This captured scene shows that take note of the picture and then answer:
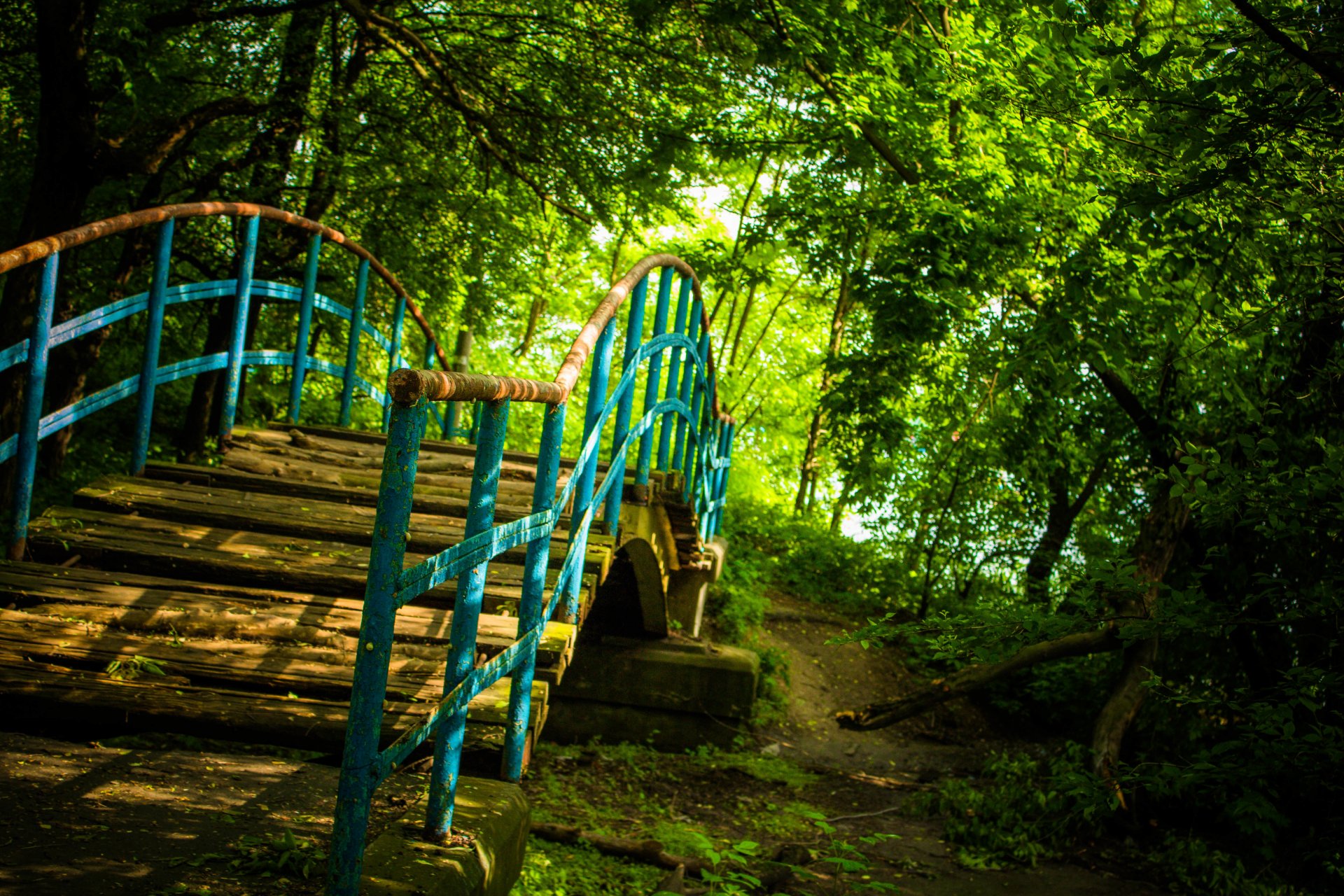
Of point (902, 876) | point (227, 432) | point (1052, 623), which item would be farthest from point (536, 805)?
point (1052, 623)

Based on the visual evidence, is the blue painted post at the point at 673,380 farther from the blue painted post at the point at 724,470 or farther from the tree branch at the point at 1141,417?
the tree branch at the point at 1141,417

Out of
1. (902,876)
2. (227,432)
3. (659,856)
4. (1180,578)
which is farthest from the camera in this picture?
(1180,578)

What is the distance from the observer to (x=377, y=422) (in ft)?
51.3

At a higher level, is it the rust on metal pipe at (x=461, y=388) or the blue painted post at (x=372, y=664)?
the rust on metal pipe at (x=461, y=388)

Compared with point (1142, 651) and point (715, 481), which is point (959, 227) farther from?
point (1142, 651)

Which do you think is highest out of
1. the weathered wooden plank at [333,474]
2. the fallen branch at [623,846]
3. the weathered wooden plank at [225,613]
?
the weathered wooden plank at [333,474]

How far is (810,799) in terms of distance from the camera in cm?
833

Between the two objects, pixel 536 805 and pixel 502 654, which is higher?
pixel 502 654

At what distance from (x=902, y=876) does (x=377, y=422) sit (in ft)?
37.7

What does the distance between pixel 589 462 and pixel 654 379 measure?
1.36 metres

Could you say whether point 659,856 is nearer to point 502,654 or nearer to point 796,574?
point 502,654

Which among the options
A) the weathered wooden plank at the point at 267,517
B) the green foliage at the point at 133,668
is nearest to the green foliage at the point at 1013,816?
the weathered wooden plank at the point at 267,517

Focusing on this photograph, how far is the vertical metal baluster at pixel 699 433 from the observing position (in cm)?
669

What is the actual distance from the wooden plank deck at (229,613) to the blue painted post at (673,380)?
1170 mm
